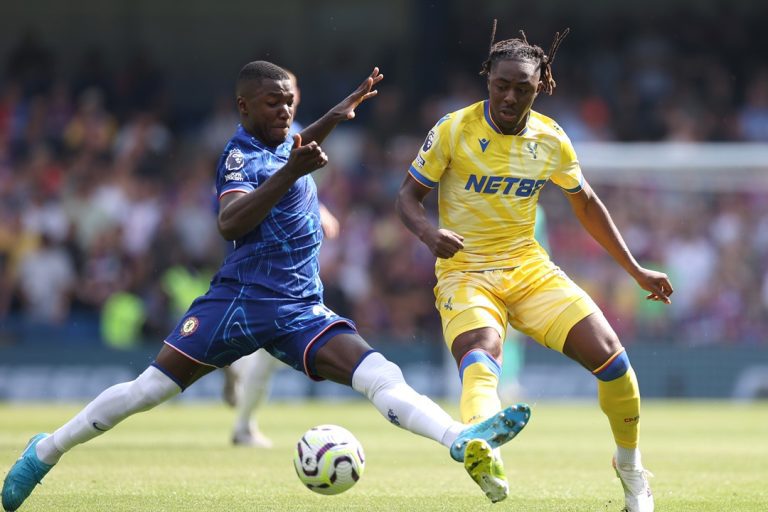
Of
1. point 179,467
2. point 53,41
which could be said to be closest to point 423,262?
point 53,41

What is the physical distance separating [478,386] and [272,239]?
126 cm

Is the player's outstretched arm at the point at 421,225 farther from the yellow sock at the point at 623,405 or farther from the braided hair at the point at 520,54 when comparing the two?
the yellow sock at the point at 623,405

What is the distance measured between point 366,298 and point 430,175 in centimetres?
1301

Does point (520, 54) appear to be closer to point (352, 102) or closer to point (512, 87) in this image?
point (512, 87)

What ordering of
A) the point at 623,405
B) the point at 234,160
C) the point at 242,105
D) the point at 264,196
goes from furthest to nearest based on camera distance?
1. the point at 623,405
2. the point at 242,105
3. the point at 234,160
4. the point at 264,196

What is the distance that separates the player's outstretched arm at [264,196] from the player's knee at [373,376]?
86cm

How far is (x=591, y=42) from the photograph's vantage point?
2450 centimetres

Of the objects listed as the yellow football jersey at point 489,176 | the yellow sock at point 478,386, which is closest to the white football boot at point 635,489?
the yellow sock at point 478,386

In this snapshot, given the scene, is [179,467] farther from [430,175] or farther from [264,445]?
[430,175]

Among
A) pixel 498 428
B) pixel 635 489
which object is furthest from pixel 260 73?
pixel 635 489

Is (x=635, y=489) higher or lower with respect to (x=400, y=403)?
lower

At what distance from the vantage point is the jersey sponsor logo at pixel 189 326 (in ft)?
21.5

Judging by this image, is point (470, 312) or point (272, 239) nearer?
point (272, 239)

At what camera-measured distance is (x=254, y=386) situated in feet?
36.2
